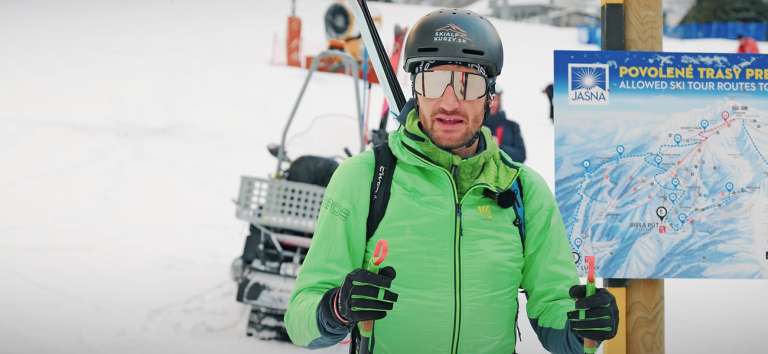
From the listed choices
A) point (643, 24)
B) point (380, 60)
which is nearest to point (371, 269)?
point (380, 60)

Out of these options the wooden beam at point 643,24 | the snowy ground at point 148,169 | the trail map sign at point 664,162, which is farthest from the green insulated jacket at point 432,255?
the snowy ground at point 148,169

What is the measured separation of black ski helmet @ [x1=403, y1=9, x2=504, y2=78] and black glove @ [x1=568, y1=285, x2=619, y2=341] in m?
0.76

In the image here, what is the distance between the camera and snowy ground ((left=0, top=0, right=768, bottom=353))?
5.68 m

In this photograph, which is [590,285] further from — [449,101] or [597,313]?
[449,101]

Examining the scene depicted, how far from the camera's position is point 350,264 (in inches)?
82.0

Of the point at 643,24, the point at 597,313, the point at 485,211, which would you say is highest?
the point at 643,24

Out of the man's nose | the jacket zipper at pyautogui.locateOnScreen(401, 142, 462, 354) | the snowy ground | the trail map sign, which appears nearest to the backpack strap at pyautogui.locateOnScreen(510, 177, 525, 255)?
the jacket zipper at pyautogui.locateOnScreen(401, 142, 462, 354)

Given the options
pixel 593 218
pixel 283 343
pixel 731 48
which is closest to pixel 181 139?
pixel 283 343

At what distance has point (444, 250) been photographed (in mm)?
2074

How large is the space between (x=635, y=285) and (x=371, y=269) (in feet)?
7.45

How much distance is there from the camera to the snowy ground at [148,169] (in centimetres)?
568

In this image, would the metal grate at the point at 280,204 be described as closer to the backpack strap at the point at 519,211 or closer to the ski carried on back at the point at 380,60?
the ski carried on back at the point at 380,60

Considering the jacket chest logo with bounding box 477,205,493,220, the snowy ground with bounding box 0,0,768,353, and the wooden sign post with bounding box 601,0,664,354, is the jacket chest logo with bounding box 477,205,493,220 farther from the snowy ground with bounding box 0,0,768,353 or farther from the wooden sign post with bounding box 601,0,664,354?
the snowy ground with bounding box 0,0,768,353

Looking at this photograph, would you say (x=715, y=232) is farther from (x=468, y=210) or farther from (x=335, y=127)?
(x=335, y=127)
